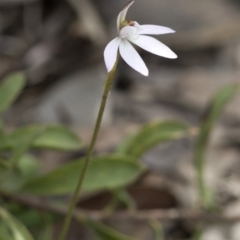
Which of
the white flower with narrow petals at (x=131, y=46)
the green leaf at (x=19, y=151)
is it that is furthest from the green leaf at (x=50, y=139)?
the white flower with narrow petals at (x=131, y=46)

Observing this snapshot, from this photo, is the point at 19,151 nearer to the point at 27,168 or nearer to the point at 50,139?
the point at 50,139

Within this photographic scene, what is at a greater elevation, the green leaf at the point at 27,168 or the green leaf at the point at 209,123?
the green leaf at the point at 209,123

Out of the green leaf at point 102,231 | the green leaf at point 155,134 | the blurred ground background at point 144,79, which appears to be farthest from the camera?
the blurred ground background at point 144,79

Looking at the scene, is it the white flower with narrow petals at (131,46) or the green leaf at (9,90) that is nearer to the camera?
the white flower with narrow petals at (131,46)

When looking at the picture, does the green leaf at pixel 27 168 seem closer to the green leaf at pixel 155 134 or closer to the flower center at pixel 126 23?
the green leaf at pixel 155 134

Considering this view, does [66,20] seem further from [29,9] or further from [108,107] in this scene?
[108,107]

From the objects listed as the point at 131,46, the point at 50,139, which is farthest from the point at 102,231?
the point at 131,46

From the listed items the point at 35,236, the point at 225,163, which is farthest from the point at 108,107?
the point at 35,236

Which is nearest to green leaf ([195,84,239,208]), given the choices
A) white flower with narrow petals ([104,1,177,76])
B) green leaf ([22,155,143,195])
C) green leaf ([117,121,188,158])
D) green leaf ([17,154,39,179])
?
green leaf ([117,121,188,158])
